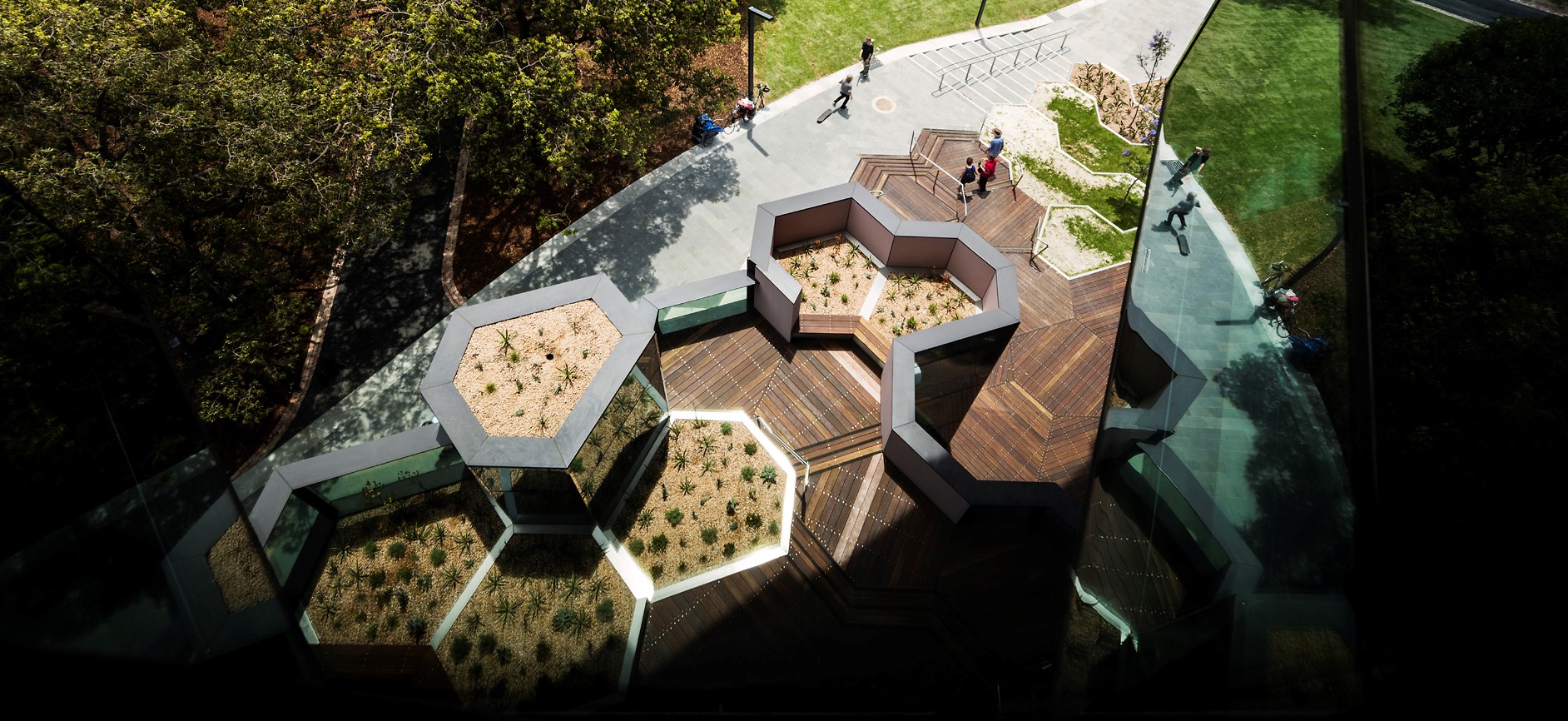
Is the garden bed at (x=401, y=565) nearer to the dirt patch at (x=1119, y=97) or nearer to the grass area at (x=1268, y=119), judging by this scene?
the grass area at (x=1268, y=119)

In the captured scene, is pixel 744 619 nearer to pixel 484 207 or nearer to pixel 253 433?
pixel 253 433

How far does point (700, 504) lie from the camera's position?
1455 centimetres

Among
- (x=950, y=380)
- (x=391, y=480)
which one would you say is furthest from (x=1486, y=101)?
(x=391, y=480)

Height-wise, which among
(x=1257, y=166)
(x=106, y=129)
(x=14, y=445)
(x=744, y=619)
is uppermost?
(x=1257, y=166)

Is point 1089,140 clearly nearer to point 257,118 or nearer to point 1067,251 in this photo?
point 1067,251

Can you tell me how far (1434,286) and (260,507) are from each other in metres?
16.2

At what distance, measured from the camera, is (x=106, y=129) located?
1260 centimetres

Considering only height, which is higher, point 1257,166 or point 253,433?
point 1257,166

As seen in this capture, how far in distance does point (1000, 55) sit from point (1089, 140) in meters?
5.48

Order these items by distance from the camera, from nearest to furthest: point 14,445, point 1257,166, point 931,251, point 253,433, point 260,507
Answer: point 14,445 < point 1257,166 < point 260,507 < point 253,433 < point 931,251

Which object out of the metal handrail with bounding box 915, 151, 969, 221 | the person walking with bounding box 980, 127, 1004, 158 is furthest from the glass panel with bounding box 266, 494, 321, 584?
the person walking with bounding box 980, 127, 1004, 158

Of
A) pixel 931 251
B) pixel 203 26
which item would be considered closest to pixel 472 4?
pixel 203 26

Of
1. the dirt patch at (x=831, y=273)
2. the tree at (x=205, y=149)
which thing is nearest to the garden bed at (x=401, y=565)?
the tree at (x=205, y=149)

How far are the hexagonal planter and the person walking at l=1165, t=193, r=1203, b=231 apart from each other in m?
9.31
